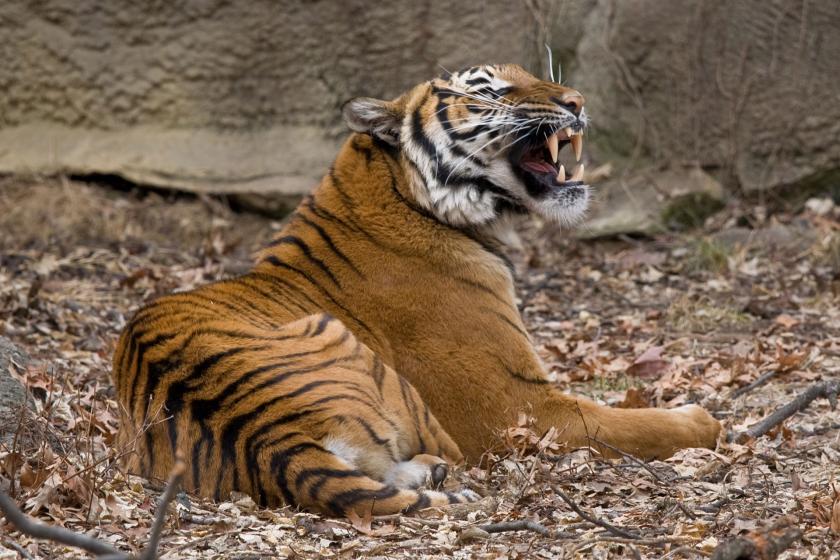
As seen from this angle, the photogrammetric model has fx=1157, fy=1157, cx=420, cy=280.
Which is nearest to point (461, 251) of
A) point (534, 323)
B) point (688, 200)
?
point (534, 323)

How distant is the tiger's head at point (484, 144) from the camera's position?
452cm

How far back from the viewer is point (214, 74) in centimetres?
898

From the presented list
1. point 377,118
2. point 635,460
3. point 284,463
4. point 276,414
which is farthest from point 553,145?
point 284,463

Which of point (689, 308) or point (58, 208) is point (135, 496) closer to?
point (689, 308)

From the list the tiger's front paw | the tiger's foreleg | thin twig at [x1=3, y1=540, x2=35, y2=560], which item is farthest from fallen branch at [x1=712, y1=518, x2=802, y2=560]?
thin twig at [x1=3, y1=540, x2=35, y2=560]

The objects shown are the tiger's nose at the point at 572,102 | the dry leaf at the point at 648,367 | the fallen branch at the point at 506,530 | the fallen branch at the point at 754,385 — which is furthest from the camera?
the dry leaf at the point at 648,367

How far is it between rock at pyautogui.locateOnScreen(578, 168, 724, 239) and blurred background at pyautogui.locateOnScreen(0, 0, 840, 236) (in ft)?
0.05

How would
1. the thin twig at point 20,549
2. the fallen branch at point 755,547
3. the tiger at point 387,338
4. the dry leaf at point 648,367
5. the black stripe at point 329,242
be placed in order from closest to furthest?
the fallen branch at point 755,547
the thin twig at point 20,549
the tiger at point 387,338
the black stripe at point 329,242
the dry leaf at point 648,367

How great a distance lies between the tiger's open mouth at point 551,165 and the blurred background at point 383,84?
4.00 metres

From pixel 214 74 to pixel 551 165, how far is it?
492 cm

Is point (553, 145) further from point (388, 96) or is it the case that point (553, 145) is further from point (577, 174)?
point (388, 96)

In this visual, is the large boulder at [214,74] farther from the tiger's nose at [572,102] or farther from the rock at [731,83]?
the tiger's nose at [572,102]

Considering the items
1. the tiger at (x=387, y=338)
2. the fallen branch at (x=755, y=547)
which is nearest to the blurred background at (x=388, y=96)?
the tiger at (x=387, y=338)

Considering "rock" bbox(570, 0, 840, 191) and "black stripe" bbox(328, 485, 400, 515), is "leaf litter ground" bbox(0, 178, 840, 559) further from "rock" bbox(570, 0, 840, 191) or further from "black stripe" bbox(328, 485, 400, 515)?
"rock" bbox(570, 0, 840, 191)
